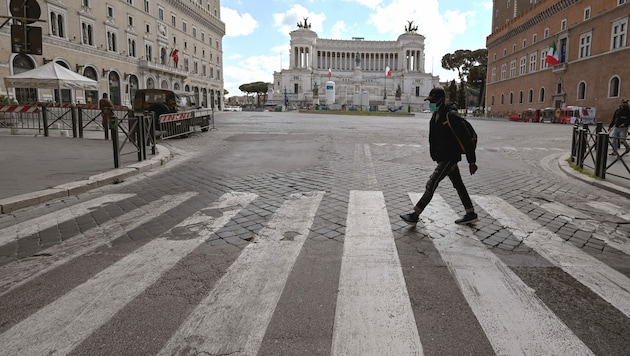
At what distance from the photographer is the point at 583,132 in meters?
9.74

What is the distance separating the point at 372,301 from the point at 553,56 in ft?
168

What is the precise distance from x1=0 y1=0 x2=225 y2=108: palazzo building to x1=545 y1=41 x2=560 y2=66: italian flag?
148ft

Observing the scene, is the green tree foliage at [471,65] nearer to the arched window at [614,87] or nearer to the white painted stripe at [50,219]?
the arched window at [614,87]

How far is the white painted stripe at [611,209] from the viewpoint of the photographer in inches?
227

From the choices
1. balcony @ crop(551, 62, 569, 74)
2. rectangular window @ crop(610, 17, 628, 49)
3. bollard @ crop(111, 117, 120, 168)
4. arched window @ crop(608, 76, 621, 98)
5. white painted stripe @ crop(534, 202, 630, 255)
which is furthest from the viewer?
balcony @ crop(551, 62, 569, 74)

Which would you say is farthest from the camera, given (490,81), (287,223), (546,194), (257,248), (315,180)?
(490,81)

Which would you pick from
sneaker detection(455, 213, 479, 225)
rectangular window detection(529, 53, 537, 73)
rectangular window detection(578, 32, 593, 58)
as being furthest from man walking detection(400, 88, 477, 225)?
rectangular window detection(529, 53, 537, 73)

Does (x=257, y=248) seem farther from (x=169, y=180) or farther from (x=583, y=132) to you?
(x=583, y=132)

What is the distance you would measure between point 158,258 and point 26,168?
6206 mm

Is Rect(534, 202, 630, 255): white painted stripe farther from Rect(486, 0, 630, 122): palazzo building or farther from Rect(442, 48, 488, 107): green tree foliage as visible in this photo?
Rect(442, 48, 488, 107): green tree foliage

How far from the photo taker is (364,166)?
9547 millimetres

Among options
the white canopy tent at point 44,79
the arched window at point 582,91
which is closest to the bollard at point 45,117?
the white canopy tent at point 44,79

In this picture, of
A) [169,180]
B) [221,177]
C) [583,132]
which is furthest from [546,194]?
[169,180]

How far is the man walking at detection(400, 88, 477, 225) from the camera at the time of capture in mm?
4805
